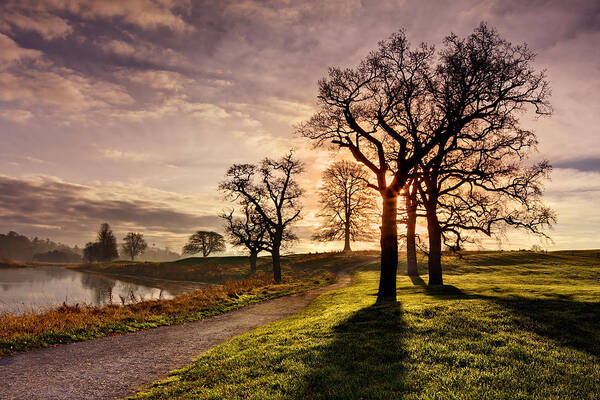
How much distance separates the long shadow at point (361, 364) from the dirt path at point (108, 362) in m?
4.96

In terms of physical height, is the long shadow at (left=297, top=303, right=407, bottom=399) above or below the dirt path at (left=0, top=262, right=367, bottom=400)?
above

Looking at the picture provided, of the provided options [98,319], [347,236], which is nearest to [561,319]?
[98,319]

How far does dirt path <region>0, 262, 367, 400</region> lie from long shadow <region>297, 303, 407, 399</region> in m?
4.96

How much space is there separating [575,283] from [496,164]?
1251 cm

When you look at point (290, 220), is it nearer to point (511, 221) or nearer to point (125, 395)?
point (511, 221)

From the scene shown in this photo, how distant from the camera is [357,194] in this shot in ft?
178

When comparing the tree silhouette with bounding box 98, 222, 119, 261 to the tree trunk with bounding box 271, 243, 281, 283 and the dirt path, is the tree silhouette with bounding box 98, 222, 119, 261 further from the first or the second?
the dirt path

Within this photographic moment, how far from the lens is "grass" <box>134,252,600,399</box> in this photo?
629 cm

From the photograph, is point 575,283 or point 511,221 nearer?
point 511,221

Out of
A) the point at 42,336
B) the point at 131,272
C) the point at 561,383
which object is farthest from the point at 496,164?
the point at 131,272

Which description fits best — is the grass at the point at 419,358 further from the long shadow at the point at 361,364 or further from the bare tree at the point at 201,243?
the bare tree at the point at 201,243

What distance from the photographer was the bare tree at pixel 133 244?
10944 centimetres

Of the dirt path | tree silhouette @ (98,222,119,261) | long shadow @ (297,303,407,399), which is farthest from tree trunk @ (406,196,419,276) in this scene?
tree silhouette @ (98,222,119,261)

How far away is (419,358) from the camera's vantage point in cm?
774
